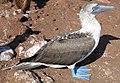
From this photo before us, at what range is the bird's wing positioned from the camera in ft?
25.9

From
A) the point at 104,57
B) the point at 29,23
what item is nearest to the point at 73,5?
the point at 29,23

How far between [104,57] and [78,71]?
84cm

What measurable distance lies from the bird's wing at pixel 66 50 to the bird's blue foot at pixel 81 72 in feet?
1.11

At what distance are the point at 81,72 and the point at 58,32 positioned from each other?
1.50 meters

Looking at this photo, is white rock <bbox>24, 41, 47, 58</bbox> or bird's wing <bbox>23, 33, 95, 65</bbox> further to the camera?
white rock <bbox>24, 41, 47, 58</bbox>

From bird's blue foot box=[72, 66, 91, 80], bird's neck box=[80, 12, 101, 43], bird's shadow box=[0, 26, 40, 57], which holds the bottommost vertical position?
bird's blue foot box=[72, 66, 91, 80]

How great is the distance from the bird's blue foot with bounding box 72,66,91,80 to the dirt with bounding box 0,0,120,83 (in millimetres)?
88

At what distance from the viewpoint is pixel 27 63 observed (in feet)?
25.6

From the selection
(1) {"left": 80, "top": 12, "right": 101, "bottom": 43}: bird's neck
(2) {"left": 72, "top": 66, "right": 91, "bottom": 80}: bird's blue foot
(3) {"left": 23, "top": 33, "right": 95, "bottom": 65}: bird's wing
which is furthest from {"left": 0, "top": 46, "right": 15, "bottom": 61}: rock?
(1) {"left": 80, "top": 12, "right": 101, "bottom": 43}: bird's neck

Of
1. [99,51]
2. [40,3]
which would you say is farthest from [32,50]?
[40,3]

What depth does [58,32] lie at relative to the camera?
9.52m

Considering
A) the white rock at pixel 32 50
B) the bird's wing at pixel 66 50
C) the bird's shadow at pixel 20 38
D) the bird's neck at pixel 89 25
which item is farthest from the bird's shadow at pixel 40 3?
the bird's wing at pixel 66 50

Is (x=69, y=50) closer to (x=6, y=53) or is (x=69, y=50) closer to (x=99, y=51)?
(x=99, y=51)

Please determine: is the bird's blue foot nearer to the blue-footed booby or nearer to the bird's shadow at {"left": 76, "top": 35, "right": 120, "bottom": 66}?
the blue-footed booby
